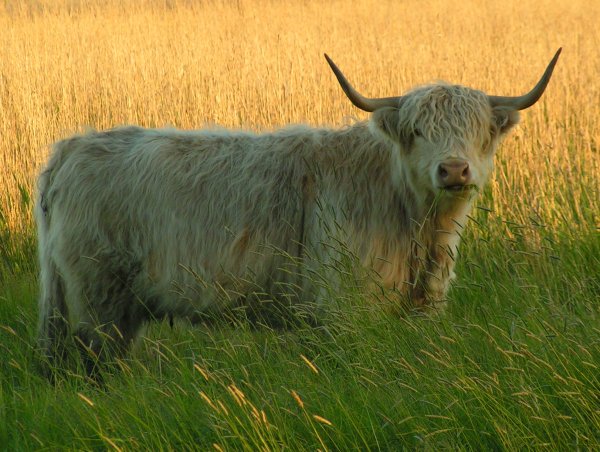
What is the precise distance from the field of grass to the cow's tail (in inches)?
5.3

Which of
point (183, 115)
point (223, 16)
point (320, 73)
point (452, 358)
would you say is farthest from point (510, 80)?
point (452, 358)

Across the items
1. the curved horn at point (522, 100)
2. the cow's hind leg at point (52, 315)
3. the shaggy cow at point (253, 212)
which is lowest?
the cow's hind leg at point (52, 315)

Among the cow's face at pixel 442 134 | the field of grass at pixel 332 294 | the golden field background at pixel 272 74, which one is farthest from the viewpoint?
the golden field background at pixel 272 74

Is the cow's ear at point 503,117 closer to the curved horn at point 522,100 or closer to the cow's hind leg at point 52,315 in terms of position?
the curved horn at point 522,100

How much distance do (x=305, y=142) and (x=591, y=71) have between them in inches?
258

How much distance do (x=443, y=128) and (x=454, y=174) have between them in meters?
0.32

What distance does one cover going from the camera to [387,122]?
158 inches

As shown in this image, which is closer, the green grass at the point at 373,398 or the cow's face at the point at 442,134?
the green grass at the point at 373,398

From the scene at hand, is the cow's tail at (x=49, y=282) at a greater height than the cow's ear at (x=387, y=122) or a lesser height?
lesser

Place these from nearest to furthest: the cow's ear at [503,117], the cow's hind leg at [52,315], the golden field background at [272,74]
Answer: the cow's ear at [503,117] < the cow's hind leg at [52,315] < the golden field background at [272,74]

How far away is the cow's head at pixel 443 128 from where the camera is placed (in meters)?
3.75

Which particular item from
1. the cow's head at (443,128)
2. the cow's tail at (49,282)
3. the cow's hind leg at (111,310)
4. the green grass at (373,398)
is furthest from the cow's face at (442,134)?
the cow's tail at (49,282)

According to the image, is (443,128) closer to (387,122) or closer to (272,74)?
(387,122)

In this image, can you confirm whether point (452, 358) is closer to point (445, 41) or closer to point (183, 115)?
point (183, 115)
